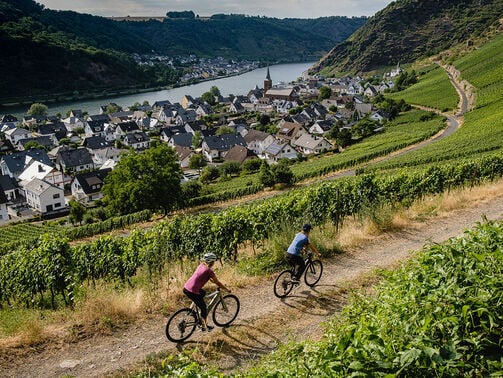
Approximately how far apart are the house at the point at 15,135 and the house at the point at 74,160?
906 inches

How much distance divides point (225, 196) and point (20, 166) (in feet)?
145

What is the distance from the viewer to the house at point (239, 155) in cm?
6612

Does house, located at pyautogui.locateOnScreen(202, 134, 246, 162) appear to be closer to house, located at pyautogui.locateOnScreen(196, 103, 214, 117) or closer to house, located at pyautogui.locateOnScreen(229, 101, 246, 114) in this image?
house, located at pyautogui.locateOnScreen(196, 103, 214, 117)

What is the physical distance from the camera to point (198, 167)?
67438 millimetres

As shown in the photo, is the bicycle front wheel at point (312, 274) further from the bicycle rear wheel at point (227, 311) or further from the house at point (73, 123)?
the house at point (73, 123)

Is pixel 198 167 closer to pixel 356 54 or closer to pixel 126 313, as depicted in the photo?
pixel 126 313

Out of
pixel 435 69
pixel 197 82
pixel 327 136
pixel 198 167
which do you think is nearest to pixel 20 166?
pixel 198 167

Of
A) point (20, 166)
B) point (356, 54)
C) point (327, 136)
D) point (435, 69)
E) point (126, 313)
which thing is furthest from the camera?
point (356, 54)

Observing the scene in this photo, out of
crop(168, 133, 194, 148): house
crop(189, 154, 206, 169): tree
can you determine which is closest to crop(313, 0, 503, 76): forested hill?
crop(168, 133, 194, 148): house

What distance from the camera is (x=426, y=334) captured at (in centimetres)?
396

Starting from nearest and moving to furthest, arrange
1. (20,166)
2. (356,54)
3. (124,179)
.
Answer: (124,179), (20,166), (356,54)

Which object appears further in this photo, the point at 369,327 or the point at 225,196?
the point at 225,196

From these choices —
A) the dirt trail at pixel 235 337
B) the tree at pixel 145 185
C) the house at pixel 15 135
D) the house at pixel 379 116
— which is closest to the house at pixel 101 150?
the house at pixel 15 135

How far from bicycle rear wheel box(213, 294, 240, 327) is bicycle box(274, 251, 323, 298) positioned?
125 centimetres
